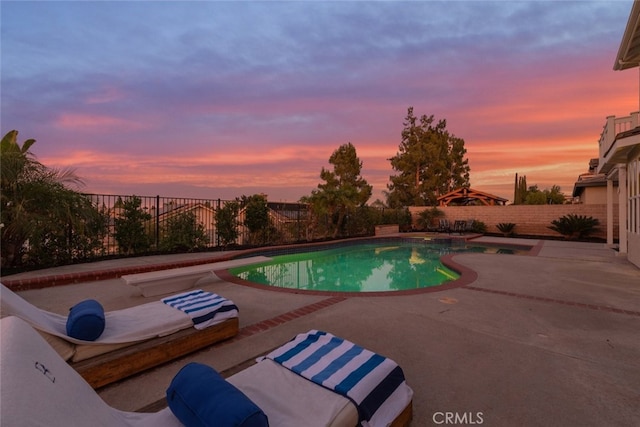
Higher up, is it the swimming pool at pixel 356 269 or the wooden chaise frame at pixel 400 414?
the wooden chaise frame at pixel 400 414

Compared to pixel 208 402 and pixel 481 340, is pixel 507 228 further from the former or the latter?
pixel 208 402

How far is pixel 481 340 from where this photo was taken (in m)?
3.50

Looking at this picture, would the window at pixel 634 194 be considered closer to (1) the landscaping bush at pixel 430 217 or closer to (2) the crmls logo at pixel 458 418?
(2) the crmls logo at pixel 458 418


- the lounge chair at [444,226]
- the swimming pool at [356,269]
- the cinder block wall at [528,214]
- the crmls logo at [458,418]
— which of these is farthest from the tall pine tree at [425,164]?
the crmls logo at [458,418]

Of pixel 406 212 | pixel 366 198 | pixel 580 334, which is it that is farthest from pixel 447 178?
pixel 580 334

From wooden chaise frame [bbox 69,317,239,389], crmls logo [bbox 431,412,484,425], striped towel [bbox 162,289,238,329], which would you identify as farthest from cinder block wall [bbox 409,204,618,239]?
wooden chaise frame [bbox 69,317,239,389]

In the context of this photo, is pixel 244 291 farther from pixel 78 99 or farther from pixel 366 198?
pixel 366 198

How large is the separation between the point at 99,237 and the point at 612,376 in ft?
35.4

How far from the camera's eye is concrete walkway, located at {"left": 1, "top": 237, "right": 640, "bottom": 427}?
2361 mm

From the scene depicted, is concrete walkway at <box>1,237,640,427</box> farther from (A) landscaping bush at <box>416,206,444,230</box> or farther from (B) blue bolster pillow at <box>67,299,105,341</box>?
(A) landscaping bush at <box>416,206,444,230</box>

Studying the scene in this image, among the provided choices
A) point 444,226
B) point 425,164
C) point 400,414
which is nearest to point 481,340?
point 400,414

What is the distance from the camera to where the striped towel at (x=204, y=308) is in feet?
10.8

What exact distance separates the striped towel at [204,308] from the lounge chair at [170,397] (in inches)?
52.3

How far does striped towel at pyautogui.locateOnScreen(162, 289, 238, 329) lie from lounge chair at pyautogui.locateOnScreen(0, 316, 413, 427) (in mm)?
1328
